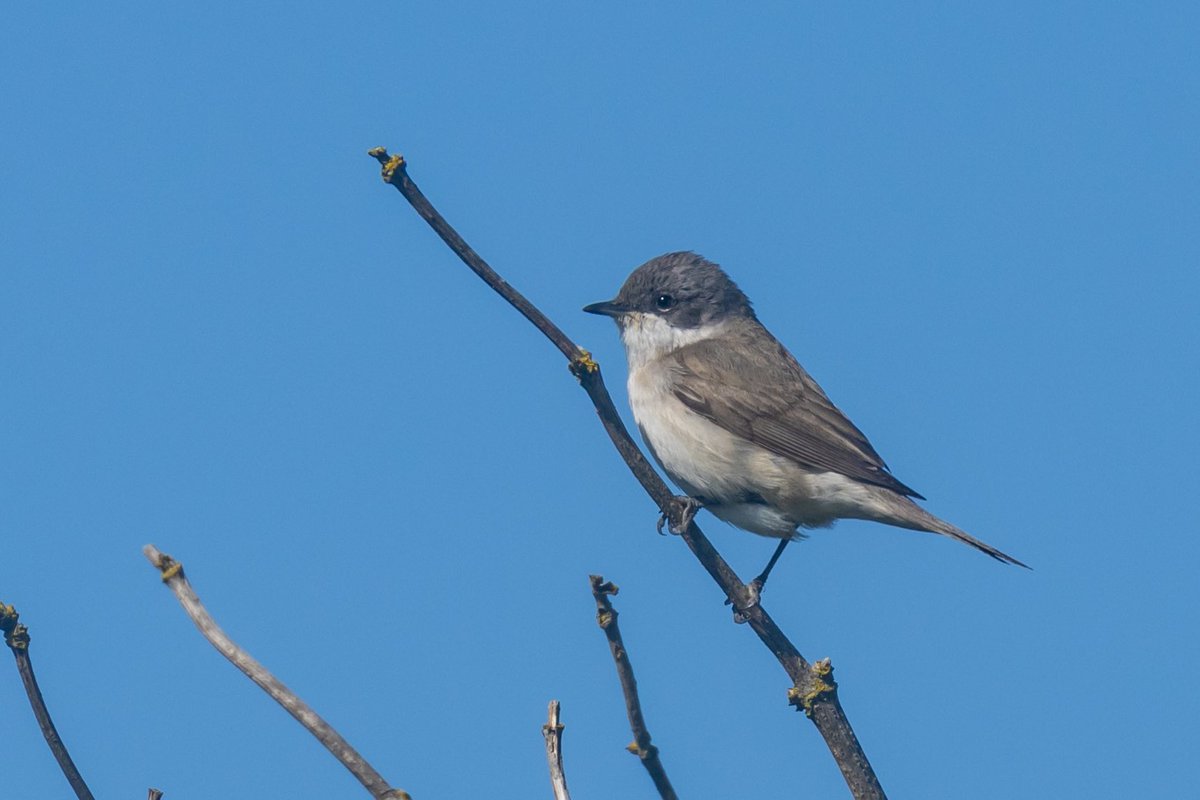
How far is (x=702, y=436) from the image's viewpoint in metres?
8.84

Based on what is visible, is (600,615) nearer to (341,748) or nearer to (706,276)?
(341,748)

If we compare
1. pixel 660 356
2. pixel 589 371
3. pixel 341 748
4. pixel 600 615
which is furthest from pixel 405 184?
pixel 660 356

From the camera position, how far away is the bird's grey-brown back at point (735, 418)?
28.0 ft

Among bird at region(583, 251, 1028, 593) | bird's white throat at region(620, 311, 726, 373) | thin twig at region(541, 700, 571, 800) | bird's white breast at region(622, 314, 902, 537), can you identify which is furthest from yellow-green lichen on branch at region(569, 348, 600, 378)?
bird's white throat at region(620, 311, 726, 373)

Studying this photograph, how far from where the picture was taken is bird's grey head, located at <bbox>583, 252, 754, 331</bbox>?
1011cm

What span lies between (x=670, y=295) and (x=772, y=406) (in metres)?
1.34

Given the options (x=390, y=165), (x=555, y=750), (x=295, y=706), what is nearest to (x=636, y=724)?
(x=555, y=750)

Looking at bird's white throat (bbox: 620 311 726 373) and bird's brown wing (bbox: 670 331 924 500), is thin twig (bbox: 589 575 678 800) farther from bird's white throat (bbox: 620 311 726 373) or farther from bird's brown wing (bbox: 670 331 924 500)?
bird's white throat (bbox: 620 311 726 373)

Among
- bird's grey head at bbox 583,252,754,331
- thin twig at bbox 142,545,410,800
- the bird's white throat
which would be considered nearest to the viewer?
thin twig at bbox 142,545,410,800

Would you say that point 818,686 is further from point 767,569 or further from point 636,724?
point 767,569

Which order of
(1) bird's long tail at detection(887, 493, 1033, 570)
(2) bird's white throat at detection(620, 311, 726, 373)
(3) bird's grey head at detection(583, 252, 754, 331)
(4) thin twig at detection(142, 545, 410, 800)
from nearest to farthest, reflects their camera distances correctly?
(4) thin twig at detection(142, 545, 410, 800) < (1) bird's long tail at detection(887, 493, 1033, 570) < (2) bird's white throat at detection(620, 311, 726, 373) < (3) bird's grey head at detection(583, 252, 754, 331)

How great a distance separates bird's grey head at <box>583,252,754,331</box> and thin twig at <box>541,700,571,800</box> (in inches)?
254

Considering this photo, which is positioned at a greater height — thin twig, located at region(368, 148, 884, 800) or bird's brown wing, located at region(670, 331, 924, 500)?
bird's brown wing, located at region(670, 331, 924, 500)

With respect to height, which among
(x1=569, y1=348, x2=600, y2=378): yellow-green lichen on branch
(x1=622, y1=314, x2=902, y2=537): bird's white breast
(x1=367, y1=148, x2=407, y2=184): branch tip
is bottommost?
(x1=569, y1=348, x2=600, y2=378): yellow-green lichen on branch
